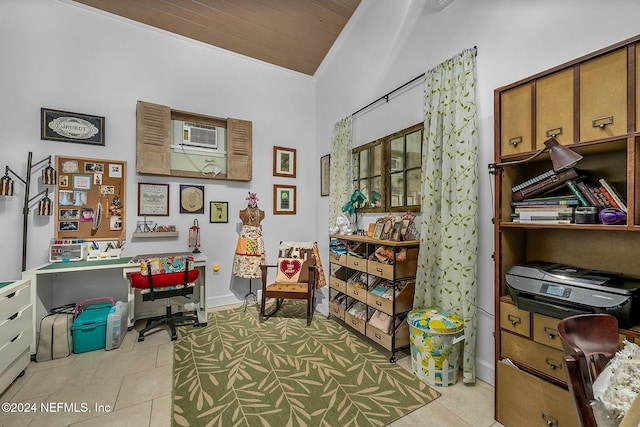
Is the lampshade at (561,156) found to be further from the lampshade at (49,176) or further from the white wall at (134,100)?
the lampshade at (49,176)

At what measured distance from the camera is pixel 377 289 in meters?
2.48

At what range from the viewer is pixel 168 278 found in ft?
8.48

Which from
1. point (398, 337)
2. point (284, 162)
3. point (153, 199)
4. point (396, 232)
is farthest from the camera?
point (284, 162)

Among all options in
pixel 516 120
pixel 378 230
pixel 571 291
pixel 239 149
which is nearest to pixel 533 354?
pixel 571 291

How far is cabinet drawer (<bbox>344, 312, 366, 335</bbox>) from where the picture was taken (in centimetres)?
257

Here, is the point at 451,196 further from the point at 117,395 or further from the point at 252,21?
the point at 252,21

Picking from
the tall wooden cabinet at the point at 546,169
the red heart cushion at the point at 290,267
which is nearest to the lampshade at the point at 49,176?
the red heart cushion at the point at 290,267

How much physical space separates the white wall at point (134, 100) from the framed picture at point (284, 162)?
9 centimetres

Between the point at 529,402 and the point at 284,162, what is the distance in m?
3.56

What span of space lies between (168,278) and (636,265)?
3313 mm

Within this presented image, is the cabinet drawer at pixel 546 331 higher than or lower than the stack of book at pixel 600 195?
lower

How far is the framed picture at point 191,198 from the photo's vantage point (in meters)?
3.40

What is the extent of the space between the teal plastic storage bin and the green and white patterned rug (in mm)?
654

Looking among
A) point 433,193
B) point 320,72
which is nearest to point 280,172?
point 320,72
